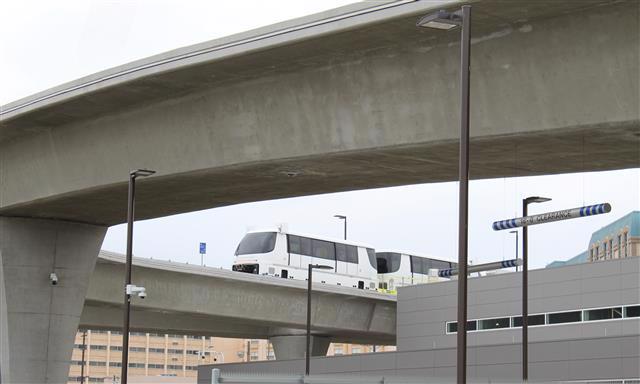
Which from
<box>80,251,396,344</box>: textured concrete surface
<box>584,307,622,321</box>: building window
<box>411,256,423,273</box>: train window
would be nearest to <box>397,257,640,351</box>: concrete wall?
<box>584,307,622,321</box>: building window

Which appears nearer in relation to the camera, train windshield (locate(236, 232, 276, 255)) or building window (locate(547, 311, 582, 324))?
building window (locate(547, 311, 582, 324))

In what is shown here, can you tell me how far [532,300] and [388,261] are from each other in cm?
2611

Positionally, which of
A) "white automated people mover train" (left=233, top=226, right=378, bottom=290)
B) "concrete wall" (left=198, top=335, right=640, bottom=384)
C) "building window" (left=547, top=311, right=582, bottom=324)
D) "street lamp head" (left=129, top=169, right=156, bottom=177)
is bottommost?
"concrete wall" (left=198, top=335, right=640, bottom=384)

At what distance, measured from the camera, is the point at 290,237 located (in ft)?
226

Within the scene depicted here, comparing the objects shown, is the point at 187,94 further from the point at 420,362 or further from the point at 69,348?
the point at 420,362

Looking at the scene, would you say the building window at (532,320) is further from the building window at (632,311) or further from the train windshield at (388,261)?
the train windshield at (388,261)

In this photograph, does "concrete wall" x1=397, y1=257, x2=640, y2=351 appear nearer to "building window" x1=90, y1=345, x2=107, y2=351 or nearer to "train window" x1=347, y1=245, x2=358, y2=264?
"train window" x1=347, y1=245, x2=358, y2=264

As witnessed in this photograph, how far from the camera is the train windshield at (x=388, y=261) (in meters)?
79.4

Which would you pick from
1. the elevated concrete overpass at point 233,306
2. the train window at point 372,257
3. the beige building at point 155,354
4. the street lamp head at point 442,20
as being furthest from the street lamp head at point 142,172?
the beige building at point 155,354

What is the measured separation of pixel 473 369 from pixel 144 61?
3019cm

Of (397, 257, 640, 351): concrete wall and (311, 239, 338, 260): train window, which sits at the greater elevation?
(311, 239, 338, 260): train window

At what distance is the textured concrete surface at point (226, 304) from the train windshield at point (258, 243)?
192 inches

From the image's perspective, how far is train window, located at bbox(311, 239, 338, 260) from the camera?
71.2 meters

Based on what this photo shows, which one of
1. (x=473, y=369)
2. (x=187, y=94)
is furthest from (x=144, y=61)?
(x=473, y=369)
